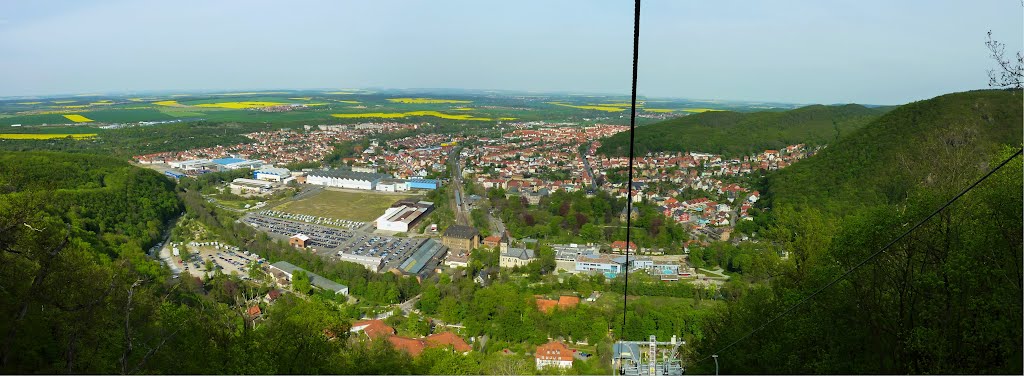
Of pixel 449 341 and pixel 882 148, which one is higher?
pixel 882 148

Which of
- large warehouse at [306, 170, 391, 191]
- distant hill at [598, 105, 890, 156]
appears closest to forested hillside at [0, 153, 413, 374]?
large warehouse at [306, 170, 391, 191]

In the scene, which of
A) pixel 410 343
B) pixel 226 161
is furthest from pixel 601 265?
pixel 226 161

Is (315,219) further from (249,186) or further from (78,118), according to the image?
(78,118)

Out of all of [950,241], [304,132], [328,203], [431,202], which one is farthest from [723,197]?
[304,132]

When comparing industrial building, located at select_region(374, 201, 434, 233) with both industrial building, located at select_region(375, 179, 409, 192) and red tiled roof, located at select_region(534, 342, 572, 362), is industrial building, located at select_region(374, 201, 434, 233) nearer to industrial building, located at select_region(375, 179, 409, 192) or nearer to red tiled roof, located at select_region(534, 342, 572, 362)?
industrial building, located at select_region(375, 179, 409, 192)

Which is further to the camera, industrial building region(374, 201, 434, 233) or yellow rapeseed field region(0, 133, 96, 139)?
yellow rapeseed field region(0, 133, 96, 139)

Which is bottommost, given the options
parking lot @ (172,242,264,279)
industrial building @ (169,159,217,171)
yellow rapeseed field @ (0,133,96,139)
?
parking lot @ (172,242,264,279)
